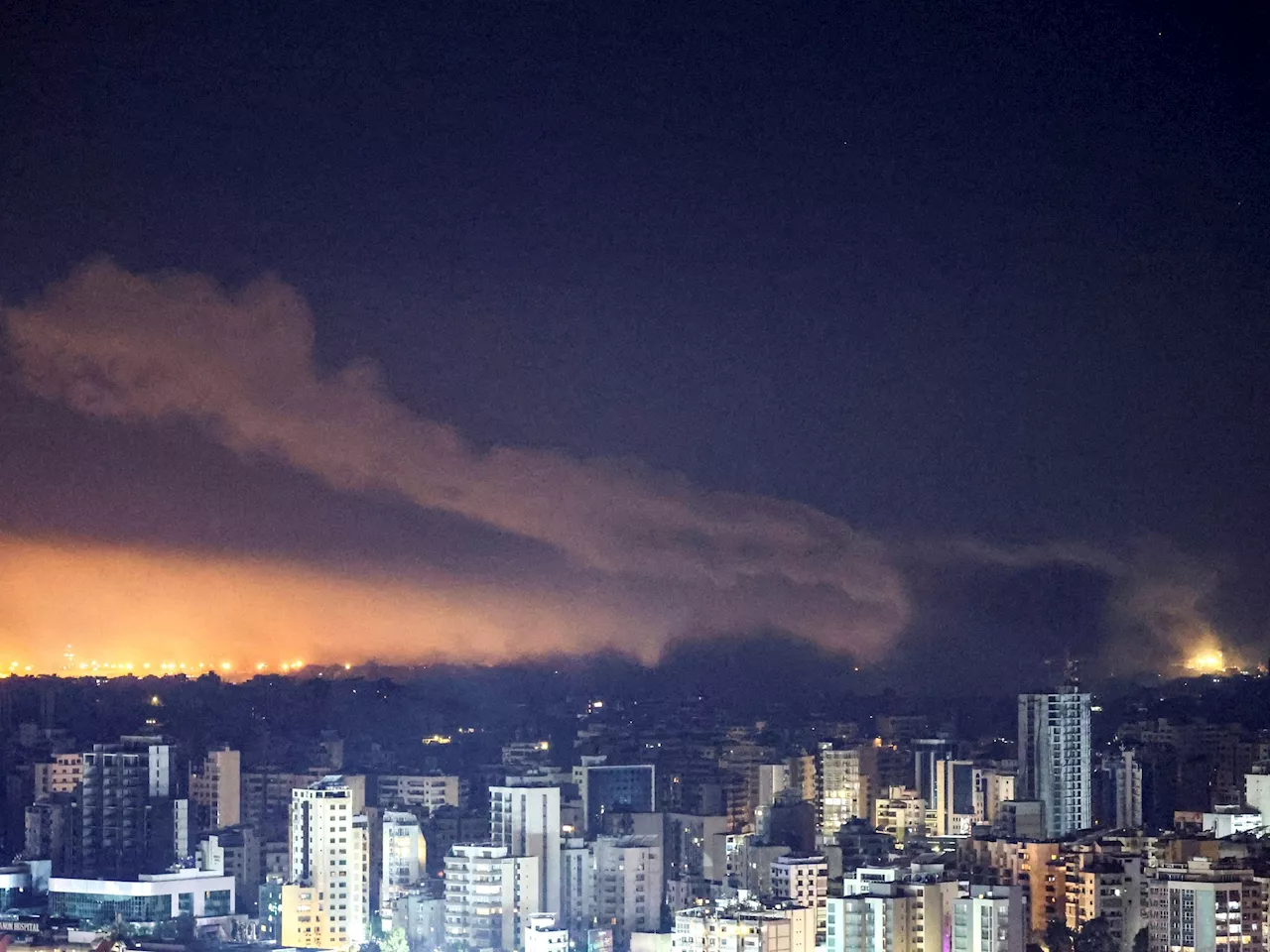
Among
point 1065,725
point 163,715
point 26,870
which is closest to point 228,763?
point 163,715

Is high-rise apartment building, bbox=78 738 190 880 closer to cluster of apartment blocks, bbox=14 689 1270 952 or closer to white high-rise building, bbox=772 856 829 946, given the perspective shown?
cluster of apartment blocks, bbox=14 689 1270 952

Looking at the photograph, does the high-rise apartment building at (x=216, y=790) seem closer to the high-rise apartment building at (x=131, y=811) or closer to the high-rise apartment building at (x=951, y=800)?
the high-rise apartment building at (x=131, y=811)

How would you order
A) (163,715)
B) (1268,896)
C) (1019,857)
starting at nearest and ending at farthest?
(1268,896) < (1019,857) < (163,715)

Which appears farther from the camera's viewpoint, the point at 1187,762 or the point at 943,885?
the point at 1187,762

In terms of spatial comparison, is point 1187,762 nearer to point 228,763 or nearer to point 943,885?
point 943,885

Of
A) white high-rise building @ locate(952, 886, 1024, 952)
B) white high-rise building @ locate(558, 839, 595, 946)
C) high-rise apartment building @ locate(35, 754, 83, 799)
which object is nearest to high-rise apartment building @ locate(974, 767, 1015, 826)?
white high-rise building @ locate(558, 839, 595, 946)

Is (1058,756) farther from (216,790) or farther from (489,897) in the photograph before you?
(216,790)
